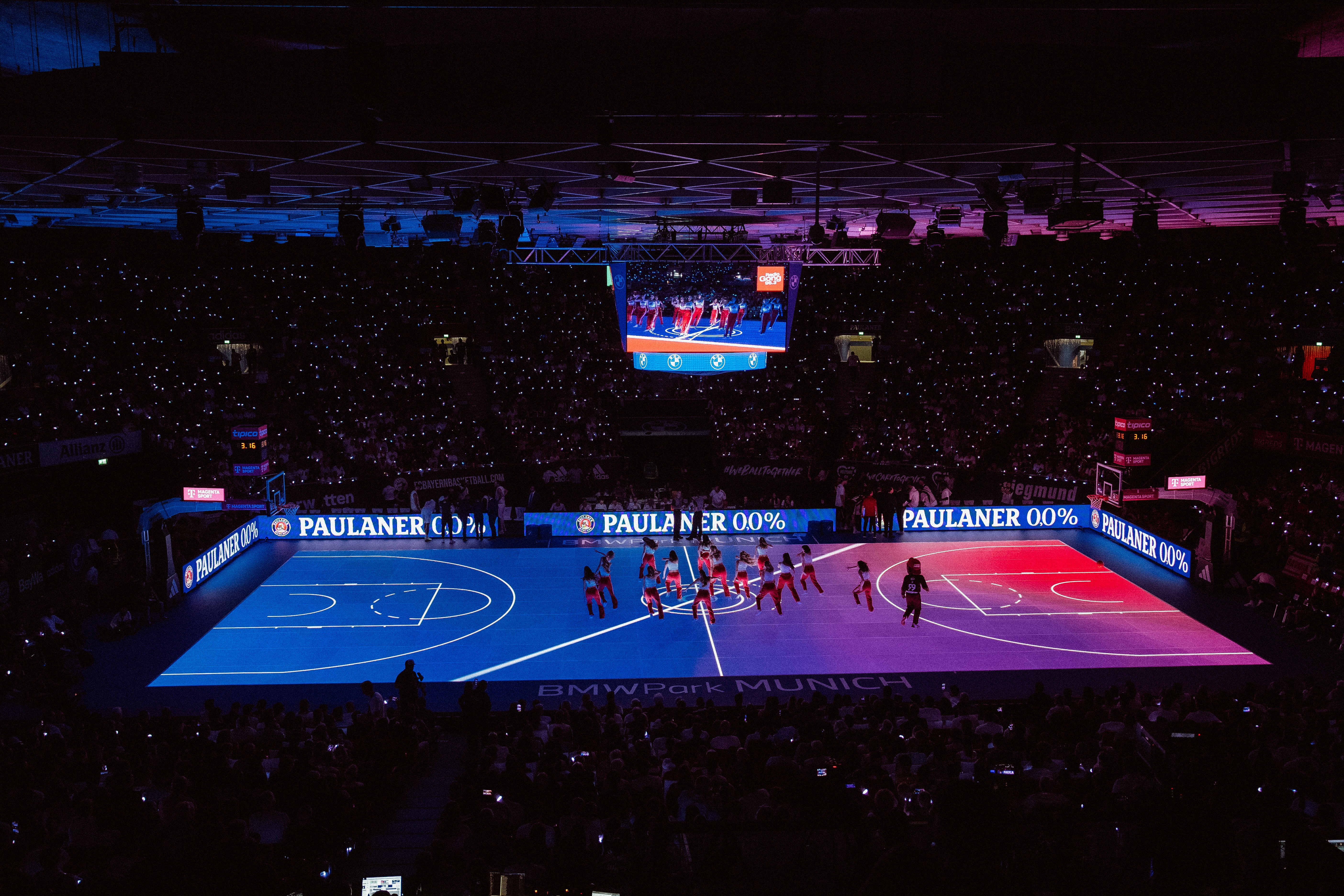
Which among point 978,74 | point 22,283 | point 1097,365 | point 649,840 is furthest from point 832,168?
point 22,283

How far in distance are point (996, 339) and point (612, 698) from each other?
2721 cm

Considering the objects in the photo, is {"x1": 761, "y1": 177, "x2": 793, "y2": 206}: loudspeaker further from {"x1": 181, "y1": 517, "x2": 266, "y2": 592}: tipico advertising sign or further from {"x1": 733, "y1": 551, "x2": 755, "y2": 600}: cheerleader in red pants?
{"x1": 181, "y1": 517, "x2": 266, "y2": 592}: tipico advertising sign

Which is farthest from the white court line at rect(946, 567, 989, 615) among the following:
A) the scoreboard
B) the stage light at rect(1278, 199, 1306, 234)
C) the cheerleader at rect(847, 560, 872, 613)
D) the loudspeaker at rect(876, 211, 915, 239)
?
the scoreboard

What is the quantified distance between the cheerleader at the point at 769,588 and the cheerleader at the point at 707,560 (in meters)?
0.87

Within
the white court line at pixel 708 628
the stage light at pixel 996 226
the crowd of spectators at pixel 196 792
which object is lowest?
the white court line at pixel 708 628

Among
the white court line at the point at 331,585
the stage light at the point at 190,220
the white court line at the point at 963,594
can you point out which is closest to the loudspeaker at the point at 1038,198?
the white court line at the point at 963,594

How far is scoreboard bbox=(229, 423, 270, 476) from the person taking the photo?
23484 millimetres

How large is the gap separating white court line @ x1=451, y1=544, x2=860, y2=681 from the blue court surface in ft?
0.16

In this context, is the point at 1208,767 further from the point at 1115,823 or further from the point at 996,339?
the point at 996,339

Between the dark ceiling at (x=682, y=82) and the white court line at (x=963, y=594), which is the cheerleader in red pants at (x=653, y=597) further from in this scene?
the dark ceiling at (x=682, y=82)

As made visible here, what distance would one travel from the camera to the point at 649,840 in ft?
21.6

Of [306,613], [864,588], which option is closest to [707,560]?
[864,588]

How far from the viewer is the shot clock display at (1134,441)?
25.1 m

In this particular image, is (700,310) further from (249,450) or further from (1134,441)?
(249,450)
